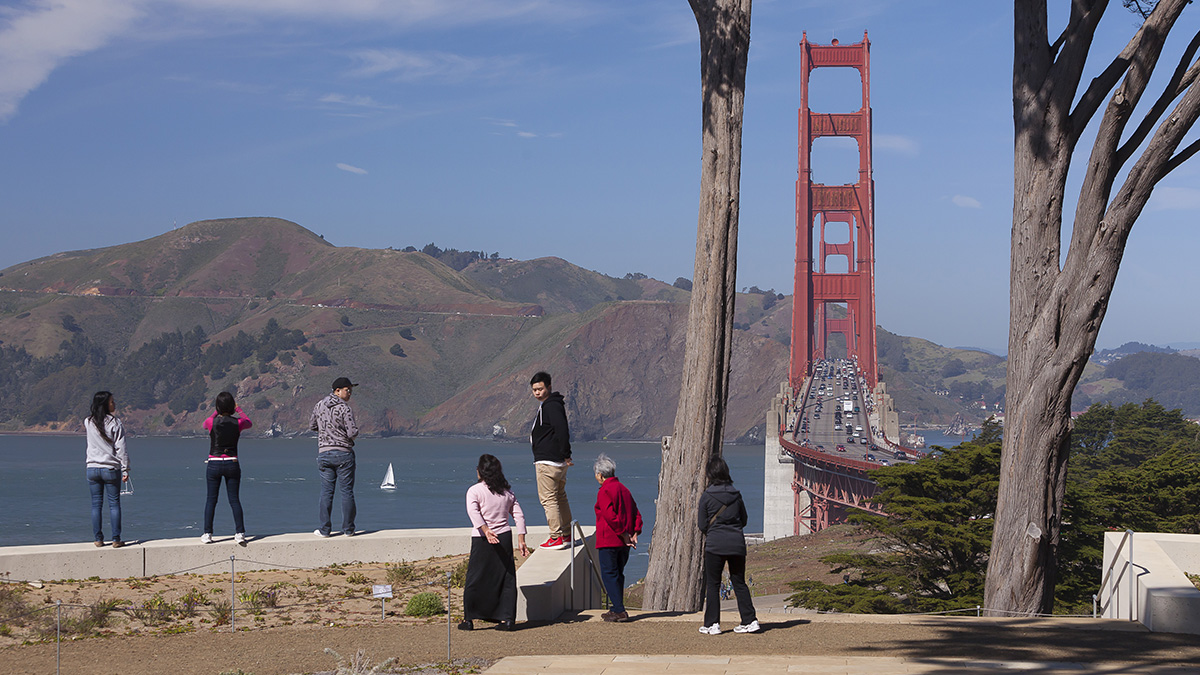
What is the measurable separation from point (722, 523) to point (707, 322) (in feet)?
6.79

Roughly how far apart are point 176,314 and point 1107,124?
20571cm

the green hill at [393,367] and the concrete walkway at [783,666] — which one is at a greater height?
the green hill at [393,367]

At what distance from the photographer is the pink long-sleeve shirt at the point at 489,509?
18.3 ft

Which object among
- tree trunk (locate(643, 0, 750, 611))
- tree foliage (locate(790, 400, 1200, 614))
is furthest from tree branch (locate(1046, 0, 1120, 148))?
tree foliage (locate(790, 400, 1200, 614))

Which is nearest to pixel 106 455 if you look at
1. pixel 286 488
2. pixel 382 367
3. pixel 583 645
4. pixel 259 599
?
pixel 259 599

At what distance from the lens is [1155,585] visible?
5.64 meters

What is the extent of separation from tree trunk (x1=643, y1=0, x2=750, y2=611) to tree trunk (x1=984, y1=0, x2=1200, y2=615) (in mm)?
1863

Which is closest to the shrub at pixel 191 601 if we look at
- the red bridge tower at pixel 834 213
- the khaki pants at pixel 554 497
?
the khaki pants at pixel 554 497

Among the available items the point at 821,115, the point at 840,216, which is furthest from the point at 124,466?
the point at 840,216

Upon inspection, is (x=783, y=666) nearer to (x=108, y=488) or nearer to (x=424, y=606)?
(x=424, y=606)

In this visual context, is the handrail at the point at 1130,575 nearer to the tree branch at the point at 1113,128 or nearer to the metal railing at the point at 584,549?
the tree branch at the point at 1113,128

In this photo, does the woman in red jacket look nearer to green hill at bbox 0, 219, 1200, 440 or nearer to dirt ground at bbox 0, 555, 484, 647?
dirt ground at bbox 0, 555, 484, 647

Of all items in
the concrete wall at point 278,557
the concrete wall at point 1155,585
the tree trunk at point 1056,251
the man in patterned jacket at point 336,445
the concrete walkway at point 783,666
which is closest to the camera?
the concrete walkway at point 783,666

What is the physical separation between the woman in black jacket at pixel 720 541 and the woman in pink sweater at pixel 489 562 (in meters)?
0.93
